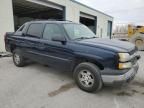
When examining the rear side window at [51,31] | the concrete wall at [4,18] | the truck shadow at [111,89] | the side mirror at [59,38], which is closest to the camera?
the truck shadow at [111,89]

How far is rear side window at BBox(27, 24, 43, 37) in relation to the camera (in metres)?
4.51

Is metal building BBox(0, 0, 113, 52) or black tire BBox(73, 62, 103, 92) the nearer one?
black tire BBox(73, 62, 103, 92)

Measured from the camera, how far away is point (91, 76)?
132 inches

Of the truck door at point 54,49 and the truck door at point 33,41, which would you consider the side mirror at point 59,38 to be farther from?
the truck door at point 33,41

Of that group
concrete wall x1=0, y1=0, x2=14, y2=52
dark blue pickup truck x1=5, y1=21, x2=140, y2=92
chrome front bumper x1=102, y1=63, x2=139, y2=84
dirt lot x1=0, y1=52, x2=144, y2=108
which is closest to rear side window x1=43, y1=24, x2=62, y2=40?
dark blue pickup truck x1=5, y1=21, x2=140, y2=92

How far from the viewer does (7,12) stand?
842 centimetres

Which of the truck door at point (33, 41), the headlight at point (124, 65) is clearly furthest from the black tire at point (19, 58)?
the headlight at point (124, 65)

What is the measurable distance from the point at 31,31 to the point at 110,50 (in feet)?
9.99

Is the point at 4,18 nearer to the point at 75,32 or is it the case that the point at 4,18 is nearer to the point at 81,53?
the point at 75,32

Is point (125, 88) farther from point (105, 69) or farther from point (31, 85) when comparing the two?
point (31, 85)

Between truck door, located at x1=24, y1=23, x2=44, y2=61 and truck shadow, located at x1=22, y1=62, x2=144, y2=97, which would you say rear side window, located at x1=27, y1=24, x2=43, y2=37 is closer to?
truck door, located at x1=24, y1=23, x2=44, y2=61

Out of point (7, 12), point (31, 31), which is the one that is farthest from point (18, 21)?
point (31, 31)

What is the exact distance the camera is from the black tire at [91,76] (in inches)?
125

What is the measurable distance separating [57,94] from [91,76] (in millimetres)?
958
